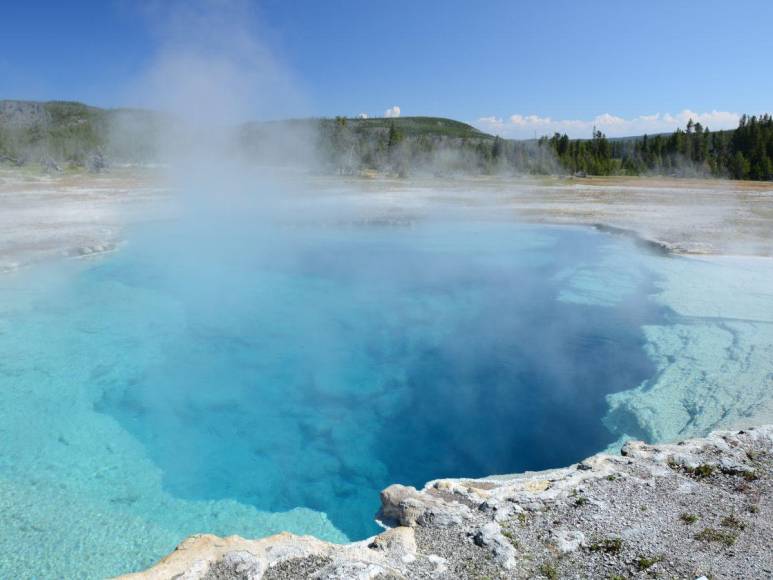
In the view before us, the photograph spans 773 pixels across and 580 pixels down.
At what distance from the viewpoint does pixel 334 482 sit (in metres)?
4.70

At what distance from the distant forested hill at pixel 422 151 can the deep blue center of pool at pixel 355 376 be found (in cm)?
2820

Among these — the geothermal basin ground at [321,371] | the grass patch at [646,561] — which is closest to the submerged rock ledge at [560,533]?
the grass patch at [646,561]

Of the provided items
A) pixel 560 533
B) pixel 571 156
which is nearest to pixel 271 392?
pixel 560 533

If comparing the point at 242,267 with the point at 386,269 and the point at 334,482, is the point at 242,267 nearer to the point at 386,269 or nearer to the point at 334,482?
the point at 386,269

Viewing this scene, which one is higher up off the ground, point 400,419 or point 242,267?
point 242,267

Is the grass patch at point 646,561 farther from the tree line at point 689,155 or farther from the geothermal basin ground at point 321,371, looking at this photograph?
the tree line at point 689,155

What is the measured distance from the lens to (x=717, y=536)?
294cm

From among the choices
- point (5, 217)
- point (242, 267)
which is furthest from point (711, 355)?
point (5, 217)

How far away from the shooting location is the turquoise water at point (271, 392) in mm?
4180

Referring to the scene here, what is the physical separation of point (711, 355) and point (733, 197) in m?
20.6

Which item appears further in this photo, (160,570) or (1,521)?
(1,521)

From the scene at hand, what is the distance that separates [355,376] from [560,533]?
3.84 meters

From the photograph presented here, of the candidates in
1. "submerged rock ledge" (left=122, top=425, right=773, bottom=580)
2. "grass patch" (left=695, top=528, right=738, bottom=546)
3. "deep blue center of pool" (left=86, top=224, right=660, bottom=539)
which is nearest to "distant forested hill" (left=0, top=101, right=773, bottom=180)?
"deep blue center of pool" (left=86, top=224, right=660, bottom=539)

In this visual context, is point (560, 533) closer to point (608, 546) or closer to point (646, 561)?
point (608, 546)
